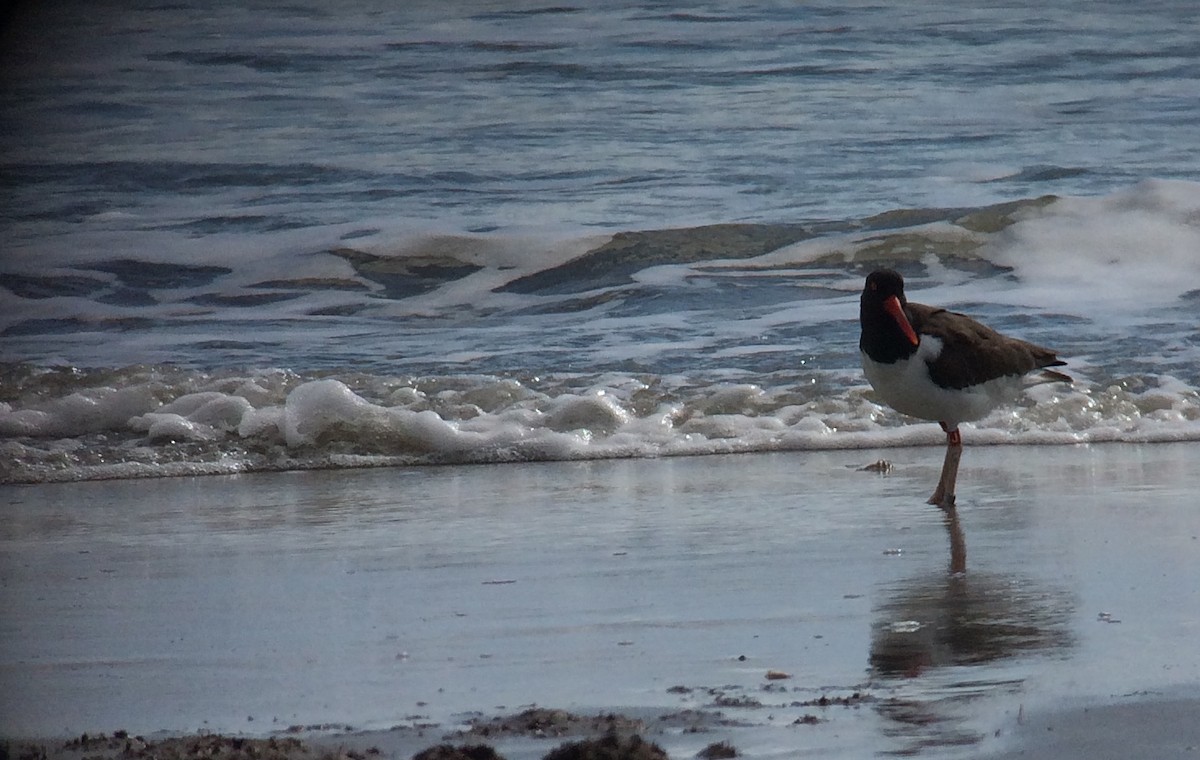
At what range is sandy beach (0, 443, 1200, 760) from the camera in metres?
2.97

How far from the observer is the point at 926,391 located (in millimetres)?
5980

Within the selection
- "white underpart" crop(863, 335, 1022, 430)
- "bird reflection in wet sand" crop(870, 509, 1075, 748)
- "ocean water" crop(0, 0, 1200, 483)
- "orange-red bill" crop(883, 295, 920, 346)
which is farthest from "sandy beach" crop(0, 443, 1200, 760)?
"ocean water" crop(0, 0, 1200, 483)

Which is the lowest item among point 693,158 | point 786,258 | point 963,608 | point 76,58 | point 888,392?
point 963,608

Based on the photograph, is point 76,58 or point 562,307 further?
point 76,58

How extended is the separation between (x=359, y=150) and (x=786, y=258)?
503 cm

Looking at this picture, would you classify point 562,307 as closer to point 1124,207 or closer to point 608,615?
point 1124,207

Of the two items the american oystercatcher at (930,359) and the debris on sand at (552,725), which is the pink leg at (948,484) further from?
the debris on sand at (552,725)

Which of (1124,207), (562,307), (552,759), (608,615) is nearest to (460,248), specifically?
(562,307)

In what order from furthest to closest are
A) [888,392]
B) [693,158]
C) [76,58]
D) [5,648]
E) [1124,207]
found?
1. [76,58]
2. [693,158]
3. [1124,207]
4. [888,392]
5. [5,648]

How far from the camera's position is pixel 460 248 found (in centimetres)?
1254

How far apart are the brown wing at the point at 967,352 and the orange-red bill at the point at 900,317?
121mm

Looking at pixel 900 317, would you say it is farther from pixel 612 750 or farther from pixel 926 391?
pixel 612 750

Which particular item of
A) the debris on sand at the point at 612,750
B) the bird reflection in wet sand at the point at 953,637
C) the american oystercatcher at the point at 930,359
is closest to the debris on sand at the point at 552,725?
the debris on sand at the point at 612,750

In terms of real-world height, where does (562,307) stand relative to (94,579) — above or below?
above
